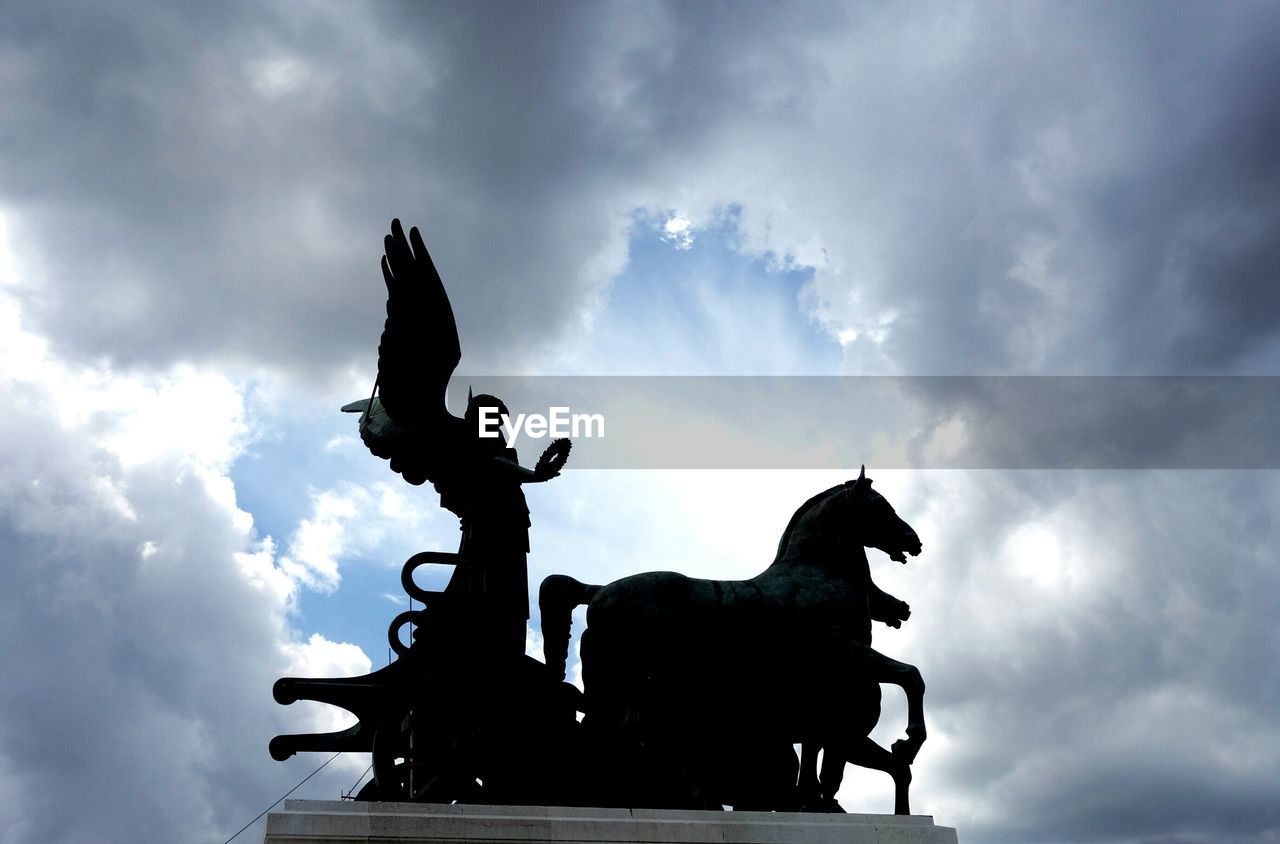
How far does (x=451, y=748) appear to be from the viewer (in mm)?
9531

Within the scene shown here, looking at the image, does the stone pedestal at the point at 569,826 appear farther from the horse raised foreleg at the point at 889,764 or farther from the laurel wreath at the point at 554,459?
the laurel wreath at the point at 554,459

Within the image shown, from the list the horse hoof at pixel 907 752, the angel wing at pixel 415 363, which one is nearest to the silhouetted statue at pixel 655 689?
the horse hoof at pixel 907 752

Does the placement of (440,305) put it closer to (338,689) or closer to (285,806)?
(338,689)

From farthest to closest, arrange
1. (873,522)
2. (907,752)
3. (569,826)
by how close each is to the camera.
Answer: (873,522), (907,752), (569,826)

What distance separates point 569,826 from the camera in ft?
26.6

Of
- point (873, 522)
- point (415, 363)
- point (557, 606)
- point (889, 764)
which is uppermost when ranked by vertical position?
point (415, 363)

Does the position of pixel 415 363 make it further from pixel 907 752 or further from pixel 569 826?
pixel 907 752

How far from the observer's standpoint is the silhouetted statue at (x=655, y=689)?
9344 mm

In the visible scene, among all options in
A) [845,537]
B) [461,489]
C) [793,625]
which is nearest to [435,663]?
[461,489]

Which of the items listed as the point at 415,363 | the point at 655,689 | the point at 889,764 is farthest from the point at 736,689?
the point at 415,363

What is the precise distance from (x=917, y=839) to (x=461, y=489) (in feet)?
16.6

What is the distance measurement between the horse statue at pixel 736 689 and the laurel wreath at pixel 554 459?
4.11 ft

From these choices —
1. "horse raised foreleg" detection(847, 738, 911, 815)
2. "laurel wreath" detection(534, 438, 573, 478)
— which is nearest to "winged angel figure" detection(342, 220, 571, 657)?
"laurel wreath" detection(534, 438, 573, 478)

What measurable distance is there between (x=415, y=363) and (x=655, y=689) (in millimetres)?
3727
